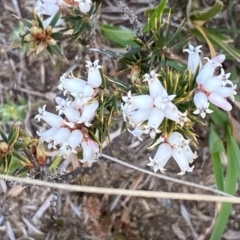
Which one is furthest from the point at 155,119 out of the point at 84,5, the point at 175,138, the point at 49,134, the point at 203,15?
the point at 203,15

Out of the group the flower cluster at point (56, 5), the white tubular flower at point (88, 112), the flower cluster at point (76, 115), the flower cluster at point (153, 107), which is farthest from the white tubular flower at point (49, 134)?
the flower cluster at point (56, 5)

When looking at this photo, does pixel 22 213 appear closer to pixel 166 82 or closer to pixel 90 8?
pixel 90 8

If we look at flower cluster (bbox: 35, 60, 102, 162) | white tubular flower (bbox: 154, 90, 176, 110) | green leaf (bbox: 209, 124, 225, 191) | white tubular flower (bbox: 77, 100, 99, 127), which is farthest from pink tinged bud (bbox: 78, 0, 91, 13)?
green leaf (bbox: 209, 124, 225, 191)

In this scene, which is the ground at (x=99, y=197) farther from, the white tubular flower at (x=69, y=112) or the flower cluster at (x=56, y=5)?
the white tubular flower at (x=69, y=112)

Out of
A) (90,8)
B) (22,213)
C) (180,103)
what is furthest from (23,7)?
(180,103)

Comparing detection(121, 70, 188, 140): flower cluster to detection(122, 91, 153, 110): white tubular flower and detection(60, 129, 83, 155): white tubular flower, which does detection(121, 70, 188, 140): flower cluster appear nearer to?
detection(122, 91, 153, 110): white tubular flower
